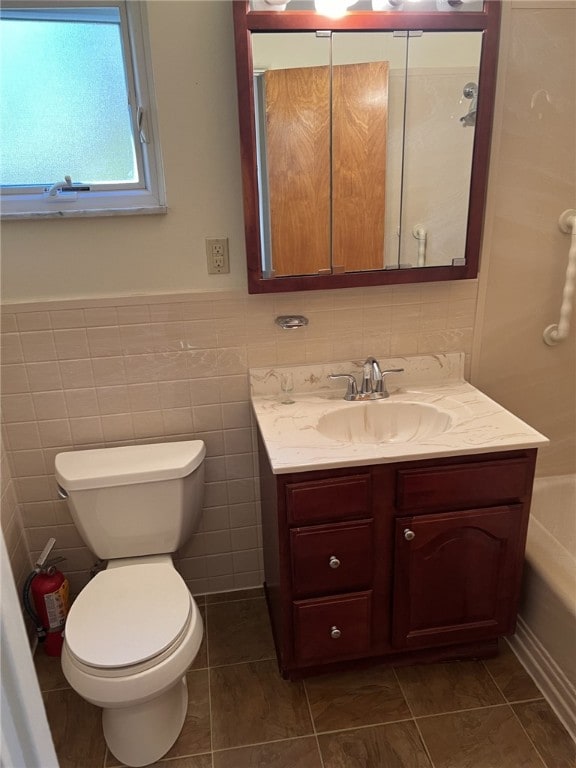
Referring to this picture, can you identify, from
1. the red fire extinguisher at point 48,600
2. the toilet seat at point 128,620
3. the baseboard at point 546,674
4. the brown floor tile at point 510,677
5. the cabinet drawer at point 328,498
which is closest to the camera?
the toilet seat at point 128,620

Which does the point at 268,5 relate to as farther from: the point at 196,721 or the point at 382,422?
the point at 196,721

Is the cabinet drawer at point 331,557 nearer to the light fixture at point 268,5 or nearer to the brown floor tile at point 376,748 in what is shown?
the brown floor tile at point 376,748

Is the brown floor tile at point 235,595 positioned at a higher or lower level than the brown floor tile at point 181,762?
higher

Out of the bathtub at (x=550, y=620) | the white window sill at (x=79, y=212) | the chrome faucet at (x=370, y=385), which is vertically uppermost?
A: the white window sill at (x=79, y=212)

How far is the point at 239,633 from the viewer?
2002 millimetres

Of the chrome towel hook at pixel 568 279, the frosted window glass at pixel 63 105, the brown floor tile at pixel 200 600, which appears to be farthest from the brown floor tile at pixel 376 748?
the frosted window glass at pixel 63 105

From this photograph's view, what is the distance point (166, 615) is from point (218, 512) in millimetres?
580

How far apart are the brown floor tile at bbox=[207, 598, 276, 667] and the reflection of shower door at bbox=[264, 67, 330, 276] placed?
1214mm

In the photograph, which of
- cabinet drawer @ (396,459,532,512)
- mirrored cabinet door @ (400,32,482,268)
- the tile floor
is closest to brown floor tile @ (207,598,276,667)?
the tile floor

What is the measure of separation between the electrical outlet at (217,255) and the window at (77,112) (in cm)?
17

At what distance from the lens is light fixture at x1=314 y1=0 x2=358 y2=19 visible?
1.55 metres

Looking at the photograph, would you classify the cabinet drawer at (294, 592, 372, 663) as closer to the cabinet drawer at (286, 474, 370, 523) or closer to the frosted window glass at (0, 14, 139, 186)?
the cabinet drawer at (286, 474, 370, 523)

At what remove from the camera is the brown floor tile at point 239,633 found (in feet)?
6.28

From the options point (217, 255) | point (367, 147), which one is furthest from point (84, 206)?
point (367, 147)
